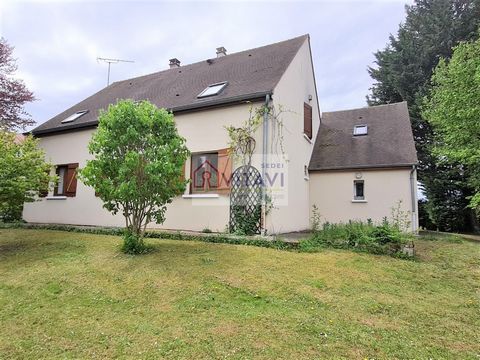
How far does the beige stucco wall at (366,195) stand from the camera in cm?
1163

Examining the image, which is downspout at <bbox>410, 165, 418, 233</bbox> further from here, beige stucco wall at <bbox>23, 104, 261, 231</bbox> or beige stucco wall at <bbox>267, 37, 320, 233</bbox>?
beige stucco wall at <bbox>23, 104, 261, 231</bbox>

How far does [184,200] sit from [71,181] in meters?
5.45

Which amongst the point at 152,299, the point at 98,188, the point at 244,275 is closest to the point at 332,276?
the point at 244,275

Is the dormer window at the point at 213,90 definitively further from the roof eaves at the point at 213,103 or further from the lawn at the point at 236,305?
the lawn at the point at 236,305

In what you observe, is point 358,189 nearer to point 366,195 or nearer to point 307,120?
point 366,195

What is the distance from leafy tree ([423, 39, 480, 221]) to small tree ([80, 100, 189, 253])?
1151 cm

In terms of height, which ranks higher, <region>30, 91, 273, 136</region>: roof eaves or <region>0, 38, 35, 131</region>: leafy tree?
<region>0, 38, 35, 131</region>: leafy tree

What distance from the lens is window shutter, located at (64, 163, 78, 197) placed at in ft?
41.2

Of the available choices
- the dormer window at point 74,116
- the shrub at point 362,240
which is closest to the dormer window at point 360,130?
the shrub at point 362,240

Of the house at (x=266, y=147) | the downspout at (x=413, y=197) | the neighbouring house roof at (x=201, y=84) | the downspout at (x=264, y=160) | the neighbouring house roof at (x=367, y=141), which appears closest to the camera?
the downspout at (x=264, y=160)

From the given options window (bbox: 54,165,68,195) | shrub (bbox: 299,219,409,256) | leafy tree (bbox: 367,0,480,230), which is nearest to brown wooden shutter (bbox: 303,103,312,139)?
shrub (bbox: 299,219,409,256)

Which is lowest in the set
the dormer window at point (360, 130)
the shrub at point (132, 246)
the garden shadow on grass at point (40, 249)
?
the garden shadow on grass at point (40, 249)

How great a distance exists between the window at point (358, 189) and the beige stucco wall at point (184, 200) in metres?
5.19

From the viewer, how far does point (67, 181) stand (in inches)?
508
